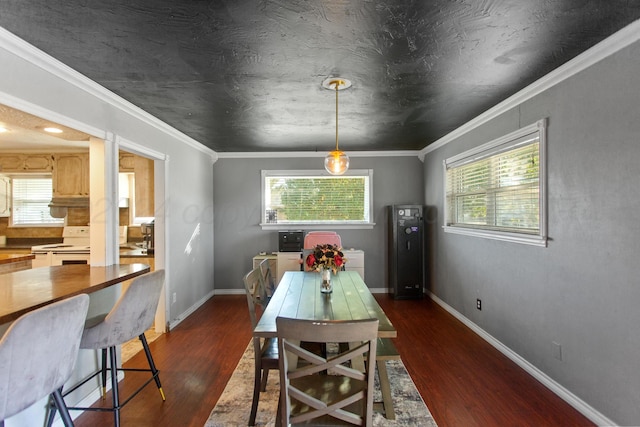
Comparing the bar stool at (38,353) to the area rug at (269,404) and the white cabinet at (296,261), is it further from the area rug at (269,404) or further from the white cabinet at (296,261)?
the white cabinet at (296,261)

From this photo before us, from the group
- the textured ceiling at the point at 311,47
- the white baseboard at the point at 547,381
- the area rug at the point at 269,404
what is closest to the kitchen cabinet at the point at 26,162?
the textured ceiling at the point at 311,47

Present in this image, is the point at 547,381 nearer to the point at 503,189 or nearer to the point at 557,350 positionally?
the point at 557,350

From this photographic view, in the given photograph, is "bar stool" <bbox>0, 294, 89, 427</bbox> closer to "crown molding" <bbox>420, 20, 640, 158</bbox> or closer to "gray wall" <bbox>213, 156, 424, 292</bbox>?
"crown molding" <bbox>420, 20, 640, 158</bbox>

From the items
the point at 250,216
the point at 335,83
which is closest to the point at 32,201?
the point at 250,216

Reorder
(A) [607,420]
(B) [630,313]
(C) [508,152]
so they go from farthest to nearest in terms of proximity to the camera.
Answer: (C) [508,152] < (A) [607,420] < (B) [630,313]

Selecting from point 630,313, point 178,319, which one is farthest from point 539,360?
point 178,319

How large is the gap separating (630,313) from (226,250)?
4.89 metres

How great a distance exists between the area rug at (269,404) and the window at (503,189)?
5.10 ft

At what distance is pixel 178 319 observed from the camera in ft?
13.3

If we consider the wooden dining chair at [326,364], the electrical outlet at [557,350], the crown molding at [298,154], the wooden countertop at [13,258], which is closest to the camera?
the wooden dining chair at [326,364]

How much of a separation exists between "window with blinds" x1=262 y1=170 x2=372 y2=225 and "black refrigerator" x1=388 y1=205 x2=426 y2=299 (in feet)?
2.24

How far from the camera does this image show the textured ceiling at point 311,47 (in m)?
1.58

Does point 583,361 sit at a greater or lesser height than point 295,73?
lesser

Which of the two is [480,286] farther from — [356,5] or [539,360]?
[356,5]
